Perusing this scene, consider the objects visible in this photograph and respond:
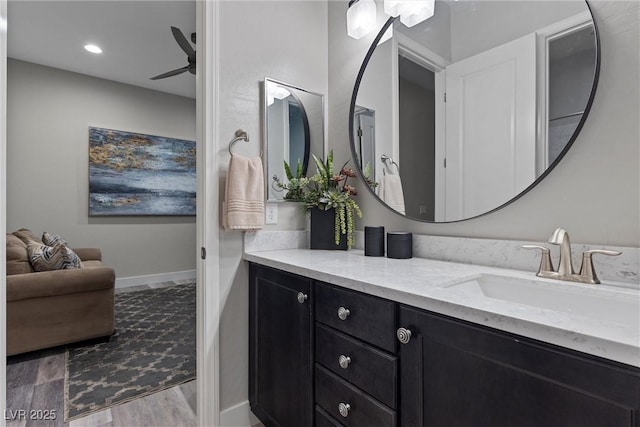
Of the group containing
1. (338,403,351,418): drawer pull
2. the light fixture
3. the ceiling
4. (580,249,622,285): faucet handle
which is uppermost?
the ceiling

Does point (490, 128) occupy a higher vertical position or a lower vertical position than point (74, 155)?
→ lower

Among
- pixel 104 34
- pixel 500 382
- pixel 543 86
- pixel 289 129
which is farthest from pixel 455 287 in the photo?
pixel 104 34

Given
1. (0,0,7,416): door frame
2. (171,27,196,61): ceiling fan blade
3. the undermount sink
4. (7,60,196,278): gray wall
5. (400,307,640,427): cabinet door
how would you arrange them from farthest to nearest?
(7,60,196,278): gray wall → (171,27,196,61): ceiling fan blade → (0,0,7,416): door frame → the undermount sink → (400,307,640,427): cabinet door

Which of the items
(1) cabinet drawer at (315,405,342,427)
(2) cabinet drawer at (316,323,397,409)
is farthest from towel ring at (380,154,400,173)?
(1) cabinet drawer at (315,405,342,427)

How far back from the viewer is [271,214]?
1.70 meters

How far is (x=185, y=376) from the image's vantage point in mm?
2035

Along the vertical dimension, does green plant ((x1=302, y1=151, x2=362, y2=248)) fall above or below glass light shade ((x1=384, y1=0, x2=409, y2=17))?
below

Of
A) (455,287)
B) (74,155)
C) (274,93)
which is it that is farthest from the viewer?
(74,155)

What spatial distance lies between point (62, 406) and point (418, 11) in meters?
2.69

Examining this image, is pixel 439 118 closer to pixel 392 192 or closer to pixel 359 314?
pixel 392 192

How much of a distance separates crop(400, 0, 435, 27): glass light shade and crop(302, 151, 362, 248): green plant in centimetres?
75

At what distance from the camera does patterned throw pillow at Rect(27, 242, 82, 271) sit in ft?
7.70

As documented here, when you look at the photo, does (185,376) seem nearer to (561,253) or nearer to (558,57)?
(561,253)

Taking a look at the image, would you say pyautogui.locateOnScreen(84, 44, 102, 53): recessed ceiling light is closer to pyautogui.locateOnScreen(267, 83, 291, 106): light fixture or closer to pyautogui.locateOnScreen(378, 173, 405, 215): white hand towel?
pyautogui.locateOnScreen(267, 83, 291, 106): light fixture
